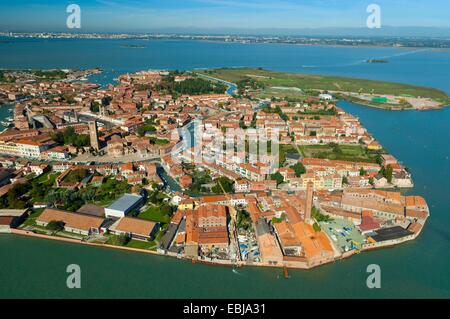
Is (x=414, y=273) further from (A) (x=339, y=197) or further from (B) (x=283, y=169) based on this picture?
(B) (x=283, y=169)

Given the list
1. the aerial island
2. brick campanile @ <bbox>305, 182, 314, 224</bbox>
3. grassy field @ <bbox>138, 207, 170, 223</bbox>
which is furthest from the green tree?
grassy field @ <bbox>138, 207, 170, 223</bbox>

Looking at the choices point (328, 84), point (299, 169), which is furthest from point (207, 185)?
point (328, 84)

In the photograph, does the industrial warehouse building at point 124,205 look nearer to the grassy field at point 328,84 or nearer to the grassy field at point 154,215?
the grassy field at point 154,215

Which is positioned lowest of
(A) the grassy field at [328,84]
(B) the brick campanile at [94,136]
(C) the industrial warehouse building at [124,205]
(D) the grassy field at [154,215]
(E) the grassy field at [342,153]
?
(D) the grassy field at [154,215]

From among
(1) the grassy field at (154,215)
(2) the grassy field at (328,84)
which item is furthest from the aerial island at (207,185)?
(2) the grassy field at (328,84)

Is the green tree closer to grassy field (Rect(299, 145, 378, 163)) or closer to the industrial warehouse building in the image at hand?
grassy field (Rect(299, 145, 378, 163))

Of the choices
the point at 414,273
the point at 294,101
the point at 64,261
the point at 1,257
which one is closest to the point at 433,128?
the point at 294,101
